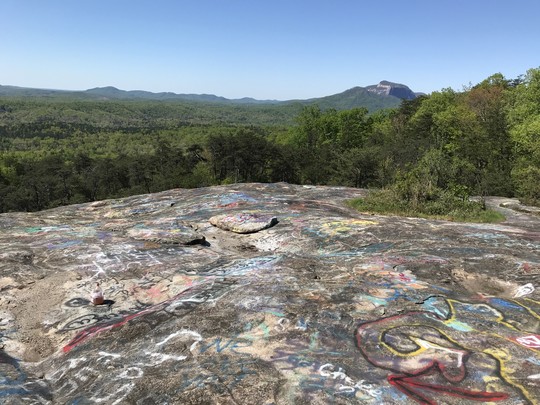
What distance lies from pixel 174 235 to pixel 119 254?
3150 mm

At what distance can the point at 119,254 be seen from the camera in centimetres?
1334

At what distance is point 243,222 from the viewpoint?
19234mm

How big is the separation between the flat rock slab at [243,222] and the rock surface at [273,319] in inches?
87.0

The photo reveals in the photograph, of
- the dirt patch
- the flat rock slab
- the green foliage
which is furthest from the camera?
the green foliage

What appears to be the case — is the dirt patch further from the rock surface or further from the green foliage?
the green foliage

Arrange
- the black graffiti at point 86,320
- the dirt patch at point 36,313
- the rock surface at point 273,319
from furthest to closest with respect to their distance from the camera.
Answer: the black graffiti at point 86,320 < the dirt patch at point 36,313 < the rock surface at point 273,319

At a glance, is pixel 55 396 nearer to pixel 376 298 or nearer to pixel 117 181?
pixel 376 298

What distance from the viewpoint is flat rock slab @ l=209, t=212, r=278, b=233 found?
18.8 meters

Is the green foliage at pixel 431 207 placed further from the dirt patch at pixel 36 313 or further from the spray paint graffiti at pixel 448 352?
the dirt patch at pixel 36 313

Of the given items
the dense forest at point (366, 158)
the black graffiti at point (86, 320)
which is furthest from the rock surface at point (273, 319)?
the dense forest at point (366, 158)

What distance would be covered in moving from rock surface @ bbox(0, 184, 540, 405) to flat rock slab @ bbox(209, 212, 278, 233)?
2210 millimetres

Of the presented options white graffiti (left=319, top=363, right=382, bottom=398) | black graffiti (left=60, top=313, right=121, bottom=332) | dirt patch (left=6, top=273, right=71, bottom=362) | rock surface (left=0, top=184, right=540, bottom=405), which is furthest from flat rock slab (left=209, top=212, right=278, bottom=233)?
white graffiti (left=319, top=363, right=382, bottom=398)

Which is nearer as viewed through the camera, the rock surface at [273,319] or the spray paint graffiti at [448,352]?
the spray paint graffiti at [448,352]

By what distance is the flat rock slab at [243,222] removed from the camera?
18781 millimetres
